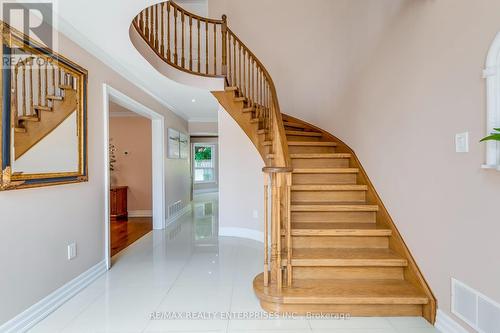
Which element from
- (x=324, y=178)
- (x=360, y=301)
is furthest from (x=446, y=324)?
(x=324, y=178)

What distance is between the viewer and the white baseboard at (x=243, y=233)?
4.25 m

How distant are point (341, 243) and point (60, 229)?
8.23 ft

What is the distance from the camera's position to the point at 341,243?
259cm

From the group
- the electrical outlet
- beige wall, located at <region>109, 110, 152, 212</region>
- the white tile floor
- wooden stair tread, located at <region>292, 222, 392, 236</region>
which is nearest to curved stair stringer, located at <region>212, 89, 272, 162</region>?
wooden stair tread, located at <region>292, 222, 392, 236</region>

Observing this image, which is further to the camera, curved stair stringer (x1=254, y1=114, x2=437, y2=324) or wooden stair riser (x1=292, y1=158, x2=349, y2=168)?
wooden stair riser (x1=292, y1=158, x2=349, y2=168)

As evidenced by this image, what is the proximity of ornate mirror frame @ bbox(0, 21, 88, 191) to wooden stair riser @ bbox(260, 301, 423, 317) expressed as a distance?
2.04 meters

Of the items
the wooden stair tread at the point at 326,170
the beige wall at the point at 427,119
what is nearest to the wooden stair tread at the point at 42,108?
the wooden stair tread at the point at 326,170

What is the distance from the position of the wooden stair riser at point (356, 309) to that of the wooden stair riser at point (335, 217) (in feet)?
3.08

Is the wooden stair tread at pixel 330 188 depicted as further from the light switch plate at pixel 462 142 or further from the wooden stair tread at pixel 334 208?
the light switch plate at pixel 462 142

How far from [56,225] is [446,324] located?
3.06 meters

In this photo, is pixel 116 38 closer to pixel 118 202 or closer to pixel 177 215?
pixel 177 215

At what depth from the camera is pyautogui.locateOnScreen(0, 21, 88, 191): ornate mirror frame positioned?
1.81 m

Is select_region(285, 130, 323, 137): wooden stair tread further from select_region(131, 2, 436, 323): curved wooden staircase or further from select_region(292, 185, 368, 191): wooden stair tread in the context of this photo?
select_region(292, 185, 368, 191): wooden stair tread

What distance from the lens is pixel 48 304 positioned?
7.15 ft
